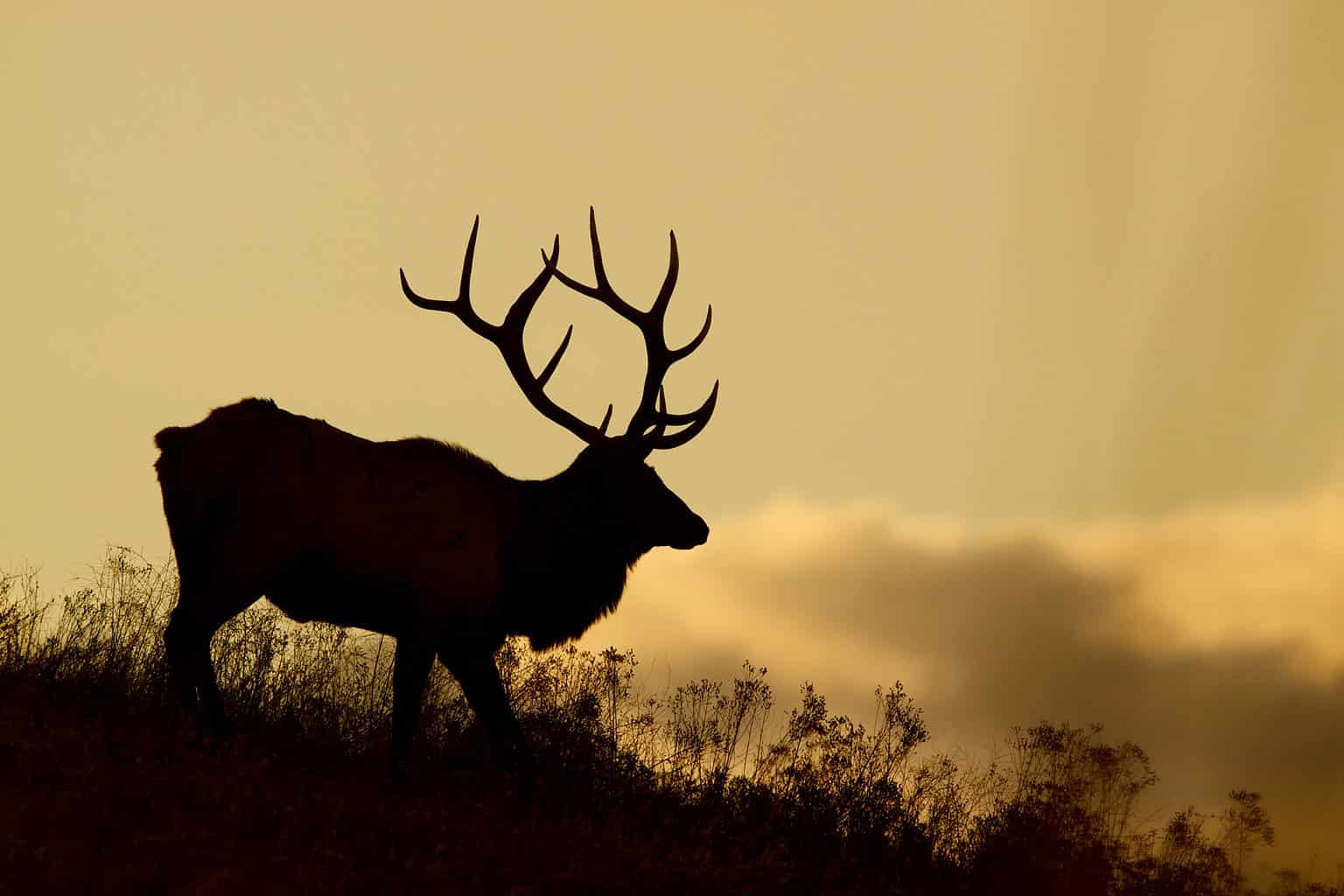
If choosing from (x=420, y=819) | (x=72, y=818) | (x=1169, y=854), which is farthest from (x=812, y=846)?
(x=72, y=818)

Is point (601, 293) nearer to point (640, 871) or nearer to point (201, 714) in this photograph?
point (201, 714)

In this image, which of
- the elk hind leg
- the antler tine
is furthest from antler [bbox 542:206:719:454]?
the elk hind leg

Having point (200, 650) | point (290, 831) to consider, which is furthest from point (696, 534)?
point (290, 831)

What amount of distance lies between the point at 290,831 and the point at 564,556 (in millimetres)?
3550

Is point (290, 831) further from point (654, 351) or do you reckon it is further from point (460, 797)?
point (654, 351)

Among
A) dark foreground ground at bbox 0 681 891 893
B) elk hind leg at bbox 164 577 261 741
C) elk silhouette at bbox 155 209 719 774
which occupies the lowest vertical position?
dark foreground ground at bbox 0 681 891 893

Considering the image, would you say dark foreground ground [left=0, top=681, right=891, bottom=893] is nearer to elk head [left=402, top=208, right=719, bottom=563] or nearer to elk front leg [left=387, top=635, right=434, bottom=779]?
elk front leg [left=387, top=635, right=434, bottom=779]

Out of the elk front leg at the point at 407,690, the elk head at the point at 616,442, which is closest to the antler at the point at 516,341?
the elk head at the point at 616,442

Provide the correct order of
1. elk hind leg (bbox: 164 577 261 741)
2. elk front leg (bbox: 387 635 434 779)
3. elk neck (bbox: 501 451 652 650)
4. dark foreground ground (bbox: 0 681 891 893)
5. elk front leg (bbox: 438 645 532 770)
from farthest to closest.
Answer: elk neck (bbox: 501 451 652 650), elk front leg (bbox: 438 645 532 770), elk front leg (bbox: 387 635 434 779), elk hind leg (bbox: 164 577 261 741), dark foreground ground (bbox: 0 681 891 893)

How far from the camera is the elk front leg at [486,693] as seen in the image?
867 centimetres

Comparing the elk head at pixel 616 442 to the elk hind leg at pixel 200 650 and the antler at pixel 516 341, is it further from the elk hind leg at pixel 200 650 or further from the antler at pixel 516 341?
the elk hind leg at pixel 200 650

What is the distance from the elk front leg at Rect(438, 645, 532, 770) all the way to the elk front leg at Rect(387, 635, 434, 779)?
0.33 metres

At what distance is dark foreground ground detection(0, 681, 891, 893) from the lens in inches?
219

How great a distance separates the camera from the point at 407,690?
327 inches
